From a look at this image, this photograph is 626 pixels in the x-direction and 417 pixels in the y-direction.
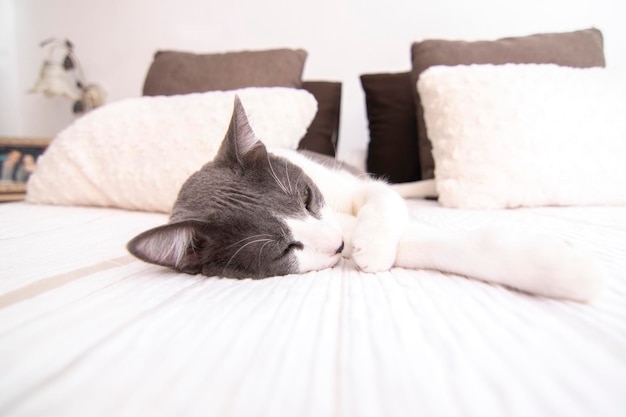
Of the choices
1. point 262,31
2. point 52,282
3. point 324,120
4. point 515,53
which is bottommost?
point 52,282

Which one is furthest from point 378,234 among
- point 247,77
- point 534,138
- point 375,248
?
point 247,77

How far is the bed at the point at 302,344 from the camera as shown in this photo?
0.27 meters

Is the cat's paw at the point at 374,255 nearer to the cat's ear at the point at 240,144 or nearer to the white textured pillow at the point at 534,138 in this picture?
the cat's ear at the point at 240,144

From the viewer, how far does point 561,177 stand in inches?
39.1

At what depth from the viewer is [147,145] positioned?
1.18 metres

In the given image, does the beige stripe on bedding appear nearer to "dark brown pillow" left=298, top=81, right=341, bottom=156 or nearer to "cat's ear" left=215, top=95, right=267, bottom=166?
"cat's ear" left=215, top=95, right=267, bottom=166

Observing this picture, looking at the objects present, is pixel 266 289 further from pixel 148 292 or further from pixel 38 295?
pixel 38 295

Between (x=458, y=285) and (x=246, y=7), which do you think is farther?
(x=246, y=7)

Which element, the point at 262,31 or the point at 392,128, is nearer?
the point at 392,128

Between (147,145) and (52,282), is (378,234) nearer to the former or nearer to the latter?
(52,282)

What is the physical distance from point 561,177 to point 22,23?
3.63m

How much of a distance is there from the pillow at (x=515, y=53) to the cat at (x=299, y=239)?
795 mm

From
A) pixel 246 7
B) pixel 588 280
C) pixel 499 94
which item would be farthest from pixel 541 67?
A: pixel 246 7

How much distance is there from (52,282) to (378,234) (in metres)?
0.56
